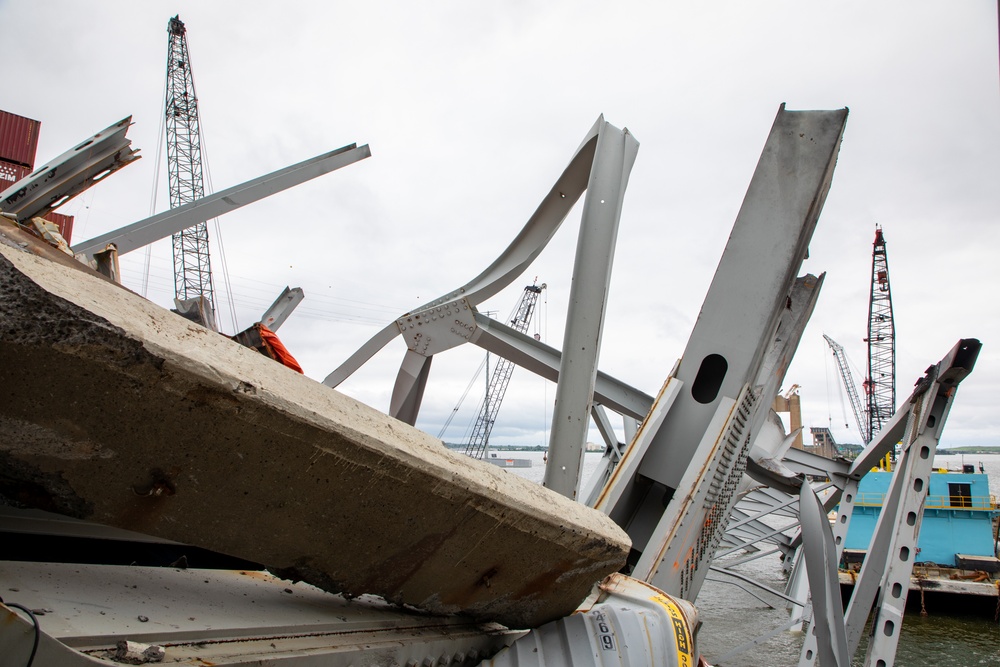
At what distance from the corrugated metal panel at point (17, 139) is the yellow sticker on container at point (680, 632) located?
73.5ft

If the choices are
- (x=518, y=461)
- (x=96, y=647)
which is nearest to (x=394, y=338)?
(x=96, y=647)

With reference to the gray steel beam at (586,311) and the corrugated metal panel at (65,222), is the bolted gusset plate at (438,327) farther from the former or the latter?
the corrugated metal panel at (65,222)

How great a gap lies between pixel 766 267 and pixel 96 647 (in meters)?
4.79

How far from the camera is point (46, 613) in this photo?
1.71 meters

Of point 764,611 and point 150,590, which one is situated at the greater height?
point 150,590

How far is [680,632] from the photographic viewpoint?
284cm

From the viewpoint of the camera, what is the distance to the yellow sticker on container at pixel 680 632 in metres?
2.79

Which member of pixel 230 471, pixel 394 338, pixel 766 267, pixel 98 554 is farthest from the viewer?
pixel 394 338

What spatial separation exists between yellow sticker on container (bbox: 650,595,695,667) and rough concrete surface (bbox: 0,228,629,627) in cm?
62

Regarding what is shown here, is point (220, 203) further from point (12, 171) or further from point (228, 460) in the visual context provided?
point (12, 171)

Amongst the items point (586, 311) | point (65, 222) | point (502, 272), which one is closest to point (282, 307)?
point (502, 272)

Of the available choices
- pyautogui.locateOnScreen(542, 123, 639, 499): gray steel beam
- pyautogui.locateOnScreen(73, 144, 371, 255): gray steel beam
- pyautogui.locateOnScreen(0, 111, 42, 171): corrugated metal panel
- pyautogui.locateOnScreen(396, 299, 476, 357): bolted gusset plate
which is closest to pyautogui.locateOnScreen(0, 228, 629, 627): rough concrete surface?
pyautogui.locateOnScreen(542, 123, 639, 499): gray steel beam

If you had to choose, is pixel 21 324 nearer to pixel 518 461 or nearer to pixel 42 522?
pixel 42 522

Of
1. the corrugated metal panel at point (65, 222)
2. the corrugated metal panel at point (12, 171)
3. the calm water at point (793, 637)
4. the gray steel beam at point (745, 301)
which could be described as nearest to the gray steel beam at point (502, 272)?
the gray steel beam at point (745, 301)
